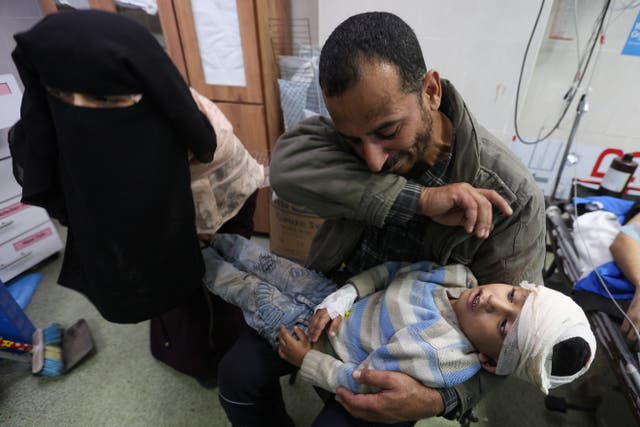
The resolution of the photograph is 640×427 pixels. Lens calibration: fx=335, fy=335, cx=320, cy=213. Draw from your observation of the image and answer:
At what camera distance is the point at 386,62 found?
2.34 ft

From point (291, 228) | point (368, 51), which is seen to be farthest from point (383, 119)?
point (291, 228)

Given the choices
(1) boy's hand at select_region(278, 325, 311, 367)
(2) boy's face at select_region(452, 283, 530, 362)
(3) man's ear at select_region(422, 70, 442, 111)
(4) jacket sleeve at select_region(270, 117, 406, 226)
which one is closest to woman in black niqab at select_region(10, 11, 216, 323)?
(4) jacket sleeve at select_region(270, 117, 406, 226)

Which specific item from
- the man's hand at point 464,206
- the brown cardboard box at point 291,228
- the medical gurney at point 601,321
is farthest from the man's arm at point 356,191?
the brown cardboard box at point 291,228

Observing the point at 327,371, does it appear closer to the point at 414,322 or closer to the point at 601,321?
the point at 414,322

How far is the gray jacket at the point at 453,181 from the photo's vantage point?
2.77 ft

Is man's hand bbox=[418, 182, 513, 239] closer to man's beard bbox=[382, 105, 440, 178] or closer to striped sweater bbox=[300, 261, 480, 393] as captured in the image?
man's beard bbox=[382, 105, 440, 178]

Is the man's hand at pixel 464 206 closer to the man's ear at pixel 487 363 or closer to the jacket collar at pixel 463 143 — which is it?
the jacket collar at pixel 463 143

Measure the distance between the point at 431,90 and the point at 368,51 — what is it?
0.76 ft

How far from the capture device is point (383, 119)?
2.44ft

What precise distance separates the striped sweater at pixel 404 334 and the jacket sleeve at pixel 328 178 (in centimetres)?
27

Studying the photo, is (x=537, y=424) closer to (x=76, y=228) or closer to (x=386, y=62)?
(x=386, y=62)

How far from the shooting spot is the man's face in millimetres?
715

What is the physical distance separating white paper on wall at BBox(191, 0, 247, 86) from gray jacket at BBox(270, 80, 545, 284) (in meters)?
1.08

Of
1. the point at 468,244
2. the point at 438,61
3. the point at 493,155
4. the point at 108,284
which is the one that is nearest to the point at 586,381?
the point at 468,244
